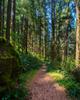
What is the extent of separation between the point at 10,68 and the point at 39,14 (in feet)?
97.3

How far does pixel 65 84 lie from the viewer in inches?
493

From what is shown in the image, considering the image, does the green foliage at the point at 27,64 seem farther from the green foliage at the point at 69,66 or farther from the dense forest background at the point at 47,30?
the green foliage at the point at 69,66

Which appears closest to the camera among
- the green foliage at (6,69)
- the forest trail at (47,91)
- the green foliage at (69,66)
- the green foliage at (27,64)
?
the green foliage at (6,69)

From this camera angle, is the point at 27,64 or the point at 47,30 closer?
the point at 27,64

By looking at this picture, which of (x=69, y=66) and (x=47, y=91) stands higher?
(x=69, y=66)

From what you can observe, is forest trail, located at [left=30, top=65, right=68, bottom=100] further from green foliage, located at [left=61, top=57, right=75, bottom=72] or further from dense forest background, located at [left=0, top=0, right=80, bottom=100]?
green foliage, located at [left=61, top=57, right=75, bottom=72]

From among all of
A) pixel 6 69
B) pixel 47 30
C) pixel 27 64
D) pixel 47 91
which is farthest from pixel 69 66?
pixel 47 30

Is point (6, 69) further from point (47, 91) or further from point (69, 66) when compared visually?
point (69, 66)

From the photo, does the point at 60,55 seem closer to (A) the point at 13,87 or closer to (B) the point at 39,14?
(B) the point at 39,14

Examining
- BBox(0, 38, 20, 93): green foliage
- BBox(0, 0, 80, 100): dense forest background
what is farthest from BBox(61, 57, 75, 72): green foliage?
BBox(0, 38, 20, 93): green foliage

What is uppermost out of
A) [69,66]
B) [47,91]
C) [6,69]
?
[6,69]

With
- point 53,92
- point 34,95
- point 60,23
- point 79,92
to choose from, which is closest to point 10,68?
point 34,95

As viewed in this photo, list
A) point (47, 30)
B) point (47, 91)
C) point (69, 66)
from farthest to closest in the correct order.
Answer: point (47, 30) → point (69, 66) → point (47, 91)

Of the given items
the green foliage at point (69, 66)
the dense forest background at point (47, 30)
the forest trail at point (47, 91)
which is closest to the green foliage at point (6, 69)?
the dense forest background at point (47, 30)
